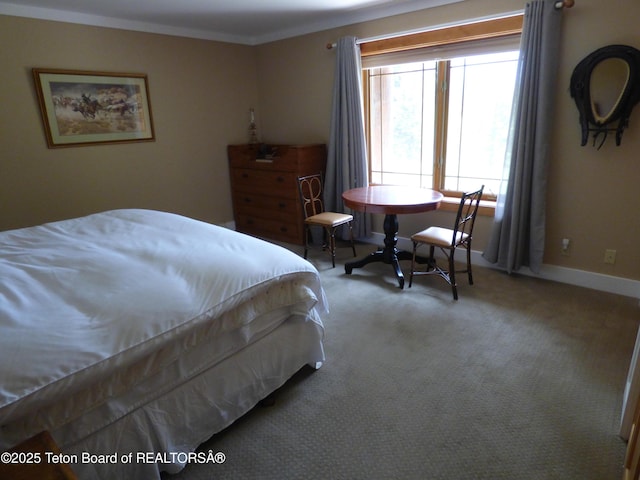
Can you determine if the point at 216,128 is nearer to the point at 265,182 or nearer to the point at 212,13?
the point at 265,182

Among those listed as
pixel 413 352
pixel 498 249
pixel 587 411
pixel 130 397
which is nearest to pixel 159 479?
pixel 130 397

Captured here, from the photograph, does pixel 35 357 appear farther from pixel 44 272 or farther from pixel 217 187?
pixel 217 187

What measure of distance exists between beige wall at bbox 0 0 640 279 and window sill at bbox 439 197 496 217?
89mm

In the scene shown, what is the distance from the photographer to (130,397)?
1366 mm

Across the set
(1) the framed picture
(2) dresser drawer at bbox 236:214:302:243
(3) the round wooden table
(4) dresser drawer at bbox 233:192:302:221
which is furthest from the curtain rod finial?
(1) the framed picture

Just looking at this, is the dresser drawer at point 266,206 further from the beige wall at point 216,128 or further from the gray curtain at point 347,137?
the gray curtain at point 347,137

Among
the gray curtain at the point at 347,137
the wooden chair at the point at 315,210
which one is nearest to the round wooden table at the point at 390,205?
the wooden chair at the point at 315,210

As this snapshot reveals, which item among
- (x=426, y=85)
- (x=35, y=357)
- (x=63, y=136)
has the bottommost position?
(x=35, y=357)

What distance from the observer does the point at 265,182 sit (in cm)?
442

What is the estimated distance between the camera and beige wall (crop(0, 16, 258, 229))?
330cm

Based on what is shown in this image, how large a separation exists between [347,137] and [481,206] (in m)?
1.49

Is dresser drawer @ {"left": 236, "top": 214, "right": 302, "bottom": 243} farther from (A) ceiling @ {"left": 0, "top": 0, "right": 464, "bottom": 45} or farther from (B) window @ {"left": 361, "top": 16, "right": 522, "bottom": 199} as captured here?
(A) ceiling @ {"left": 0, "top": 0, "right": 464, "bottom": 45}

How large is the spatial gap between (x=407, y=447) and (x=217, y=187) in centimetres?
385

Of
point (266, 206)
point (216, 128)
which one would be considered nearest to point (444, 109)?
point (266, 206)
